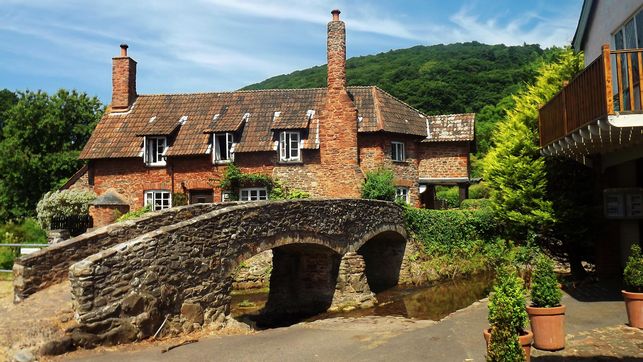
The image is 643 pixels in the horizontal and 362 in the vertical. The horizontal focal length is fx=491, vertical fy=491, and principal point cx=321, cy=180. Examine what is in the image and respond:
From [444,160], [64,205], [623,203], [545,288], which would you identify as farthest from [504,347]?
[64,205]

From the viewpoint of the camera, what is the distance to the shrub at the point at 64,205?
2517 cm

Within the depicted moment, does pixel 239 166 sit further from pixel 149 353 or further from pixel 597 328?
pixel 597 328

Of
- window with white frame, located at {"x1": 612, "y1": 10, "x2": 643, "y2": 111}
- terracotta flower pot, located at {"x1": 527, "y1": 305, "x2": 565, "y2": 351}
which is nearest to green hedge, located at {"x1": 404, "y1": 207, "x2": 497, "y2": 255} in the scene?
window with white frame, located at {"x1": 612, "y1": 10, "x2": 643, "y2": 111}

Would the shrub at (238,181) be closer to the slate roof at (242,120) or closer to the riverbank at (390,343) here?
the slate roof at (242,120)

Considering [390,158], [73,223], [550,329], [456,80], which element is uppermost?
[456,80]

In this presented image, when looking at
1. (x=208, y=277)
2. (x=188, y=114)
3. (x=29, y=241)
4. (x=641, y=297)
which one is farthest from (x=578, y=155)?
(x=29, y=241)

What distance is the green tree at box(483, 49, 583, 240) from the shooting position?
15523 mm

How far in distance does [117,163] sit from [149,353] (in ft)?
63.9

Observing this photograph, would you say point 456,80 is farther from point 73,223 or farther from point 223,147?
point 73,223

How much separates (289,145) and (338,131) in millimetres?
2679

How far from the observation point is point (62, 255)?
36.9ft

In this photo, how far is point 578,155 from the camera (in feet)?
42.5

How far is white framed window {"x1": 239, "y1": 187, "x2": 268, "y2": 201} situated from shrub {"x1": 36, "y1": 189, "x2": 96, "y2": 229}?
8.01m

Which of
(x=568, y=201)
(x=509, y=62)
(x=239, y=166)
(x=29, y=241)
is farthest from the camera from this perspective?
(x=509, y=62)
